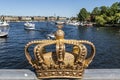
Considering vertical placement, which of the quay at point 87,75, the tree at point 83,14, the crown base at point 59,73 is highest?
the quay at point 87,75

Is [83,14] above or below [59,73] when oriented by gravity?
below

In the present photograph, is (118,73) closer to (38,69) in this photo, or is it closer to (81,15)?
(38,69)

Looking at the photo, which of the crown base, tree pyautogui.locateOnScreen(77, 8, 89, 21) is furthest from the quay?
tree pyautogui.locateOnScreen(77, 8, 89, 21)

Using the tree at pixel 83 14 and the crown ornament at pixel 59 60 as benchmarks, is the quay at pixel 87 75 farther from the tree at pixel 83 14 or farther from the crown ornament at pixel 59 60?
the tree at pixel 83 14

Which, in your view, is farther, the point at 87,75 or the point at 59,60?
the point at 59,60

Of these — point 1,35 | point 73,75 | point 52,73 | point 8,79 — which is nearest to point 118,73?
point 73,75

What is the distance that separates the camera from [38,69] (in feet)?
12.8

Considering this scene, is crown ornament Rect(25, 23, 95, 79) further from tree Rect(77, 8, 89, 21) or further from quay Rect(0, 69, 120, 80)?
tree Rect(77, 8, 89, 21)

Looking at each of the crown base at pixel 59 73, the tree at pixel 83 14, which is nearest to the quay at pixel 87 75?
the crown base at pixel 59 73

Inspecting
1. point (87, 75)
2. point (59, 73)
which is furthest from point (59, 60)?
point (87, 75)

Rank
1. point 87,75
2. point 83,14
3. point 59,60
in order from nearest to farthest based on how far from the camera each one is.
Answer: point 87,75 → point 59,60 → point 83,14

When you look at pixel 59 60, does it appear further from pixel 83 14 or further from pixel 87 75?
pixel 83 14

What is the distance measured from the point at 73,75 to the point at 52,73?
27 cm

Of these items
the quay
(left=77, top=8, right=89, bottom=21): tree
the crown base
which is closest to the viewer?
the quay
